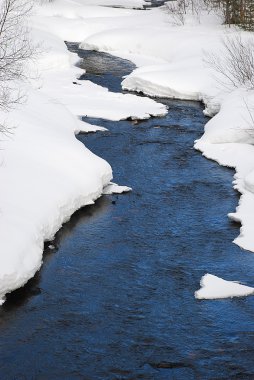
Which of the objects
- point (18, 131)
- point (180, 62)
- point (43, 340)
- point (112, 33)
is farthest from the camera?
point (112, 33)

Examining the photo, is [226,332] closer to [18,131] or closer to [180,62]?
[18,131]

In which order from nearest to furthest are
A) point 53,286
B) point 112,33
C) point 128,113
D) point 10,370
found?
point 10,370 < point 53,286 < point 128,113 < point 112,33

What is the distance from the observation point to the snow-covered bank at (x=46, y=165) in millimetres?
11914

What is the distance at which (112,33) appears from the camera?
30609mm

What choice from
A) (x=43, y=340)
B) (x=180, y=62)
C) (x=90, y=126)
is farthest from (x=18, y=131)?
(x=180, y=62)

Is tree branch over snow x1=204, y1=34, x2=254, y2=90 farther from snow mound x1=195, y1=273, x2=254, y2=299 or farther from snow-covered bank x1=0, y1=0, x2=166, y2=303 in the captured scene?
snow mound x1=195, y1=273, x2=254, y2=299

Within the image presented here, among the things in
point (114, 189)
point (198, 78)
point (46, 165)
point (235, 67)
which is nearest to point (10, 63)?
point (46, 165)

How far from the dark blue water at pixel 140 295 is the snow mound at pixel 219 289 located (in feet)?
0.46

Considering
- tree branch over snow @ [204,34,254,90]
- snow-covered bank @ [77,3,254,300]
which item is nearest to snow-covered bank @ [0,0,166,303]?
snow-covered bank @ [77,3,254,300]

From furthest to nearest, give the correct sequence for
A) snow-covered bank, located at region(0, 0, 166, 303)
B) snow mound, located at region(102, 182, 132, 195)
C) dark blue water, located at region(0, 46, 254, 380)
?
1. snow mound, located at region(102, 182, 132, 195)
2. snow-covered bank, located at region(0, 0, 166, 303)
3. dark blue water, located at region(0, 46, 254, 380)

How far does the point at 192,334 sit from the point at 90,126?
34.1 feet

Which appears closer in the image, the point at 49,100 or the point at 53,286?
the point at 53,286

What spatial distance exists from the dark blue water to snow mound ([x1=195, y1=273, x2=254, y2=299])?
0.14 meters

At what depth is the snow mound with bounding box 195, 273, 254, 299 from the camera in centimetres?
1141
